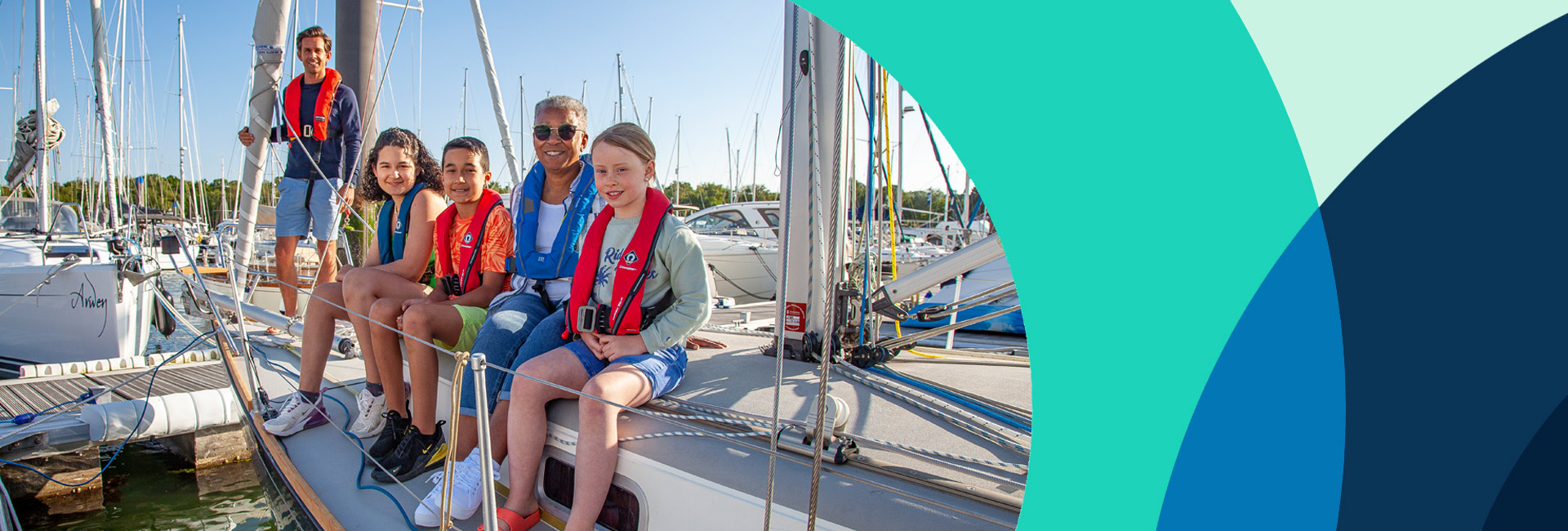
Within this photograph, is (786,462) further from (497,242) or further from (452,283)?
(452,283)

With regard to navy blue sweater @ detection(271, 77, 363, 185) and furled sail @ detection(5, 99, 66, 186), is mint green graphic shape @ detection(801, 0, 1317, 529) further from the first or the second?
furled sail @ detection(5, 99, 66, 186)

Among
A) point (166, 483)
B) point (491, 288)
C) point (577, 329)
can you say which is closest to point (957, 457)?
point (577, 329)

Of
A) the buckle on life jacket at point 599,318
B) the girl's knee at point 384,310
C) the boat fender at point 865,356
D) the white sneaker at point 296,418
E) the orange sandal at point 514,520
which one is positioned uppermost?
the buckle on life jacket at point 599,318

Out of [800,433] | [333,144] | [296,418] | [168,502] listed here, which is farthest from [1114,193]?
[168,502]

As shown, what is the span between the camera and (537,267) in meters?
2.85

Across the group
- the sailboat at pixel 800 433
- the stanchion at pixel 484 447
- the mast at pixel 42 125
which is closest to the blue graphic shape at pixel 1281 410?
the sailboat at pixel 800 433

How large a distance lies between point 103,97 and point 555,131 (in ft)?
23.7

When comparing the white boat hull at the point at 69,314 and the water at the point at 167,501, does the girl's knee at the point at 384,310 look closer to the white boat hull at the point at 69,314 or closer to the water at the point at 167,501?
the water at the point at 167,501

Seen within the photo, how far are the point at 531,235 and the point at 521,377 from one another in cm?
77

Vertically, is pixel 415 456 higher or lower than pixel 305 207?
lower

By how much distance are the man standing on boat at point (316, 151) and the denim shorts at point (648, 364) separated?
3.03m

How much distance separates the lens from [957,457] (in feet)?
5.84

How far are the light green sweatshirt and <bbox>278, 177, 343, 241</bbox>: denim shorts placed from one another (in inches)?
124

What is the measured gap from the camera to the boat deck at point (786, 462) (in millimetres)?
1693
